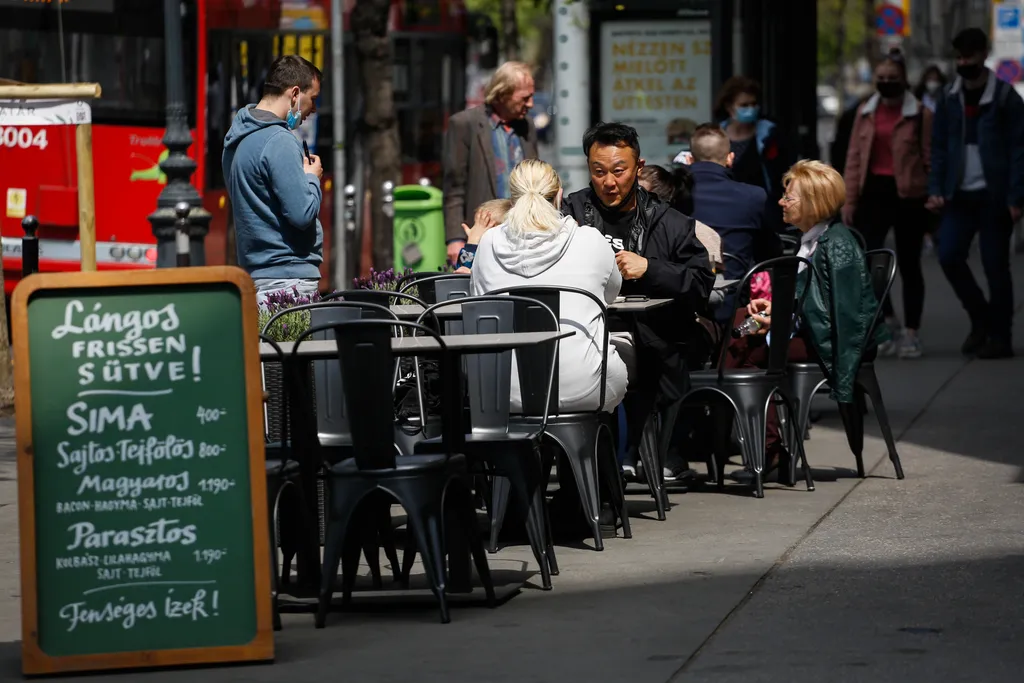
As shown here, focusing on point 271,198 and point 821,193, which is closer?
point 271,198

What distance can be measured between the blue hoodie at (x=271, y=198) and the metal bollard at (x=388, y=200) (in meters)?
8.75

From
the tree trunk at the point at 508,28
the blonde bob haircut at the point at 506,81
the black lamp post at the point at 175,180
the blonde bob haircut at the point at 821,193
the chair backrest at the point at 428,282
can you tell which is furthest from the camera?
the tree trunk at the point at 508,28

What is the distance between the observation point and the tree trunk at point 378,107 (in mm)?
17281

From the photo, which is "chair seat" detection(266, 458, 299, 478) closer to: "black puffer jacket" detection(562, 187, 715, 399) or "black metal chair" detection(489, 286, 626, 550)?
"black metal chair" detection(489, 286, 626, 550)

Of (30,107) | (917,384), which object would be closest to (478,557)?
(30,107)

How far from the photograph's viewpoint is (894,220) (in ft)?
43.8

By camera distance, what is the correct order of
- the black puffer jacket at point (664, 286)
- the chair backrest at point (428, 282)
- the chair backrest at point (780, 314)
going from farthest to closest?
the chair backrest at point (780, 314) → the chair backrest at point (428, 282) → the black puffer jacket at point (664, 286)

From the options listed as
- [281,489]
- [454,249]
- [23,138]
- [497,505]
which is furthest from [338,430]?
[23,138]

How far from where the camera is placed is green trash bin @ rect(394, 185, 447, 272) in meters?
17.9

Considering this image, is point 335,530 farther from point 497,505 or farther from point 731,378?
point 731,378

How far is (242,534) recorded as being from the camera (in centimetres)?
551

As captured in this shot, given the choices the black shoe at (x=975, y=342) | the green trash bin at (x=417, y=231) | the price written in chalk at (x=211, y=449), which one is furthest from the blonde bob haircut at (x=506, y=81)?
the green trash bin at (x=417, y=231)

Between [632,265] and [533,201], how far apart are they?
70 centimetres

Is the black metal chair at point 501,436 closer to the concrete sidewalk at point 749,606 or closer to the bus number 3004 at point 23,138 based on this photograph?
the concrete sidewalk at point 749,606
